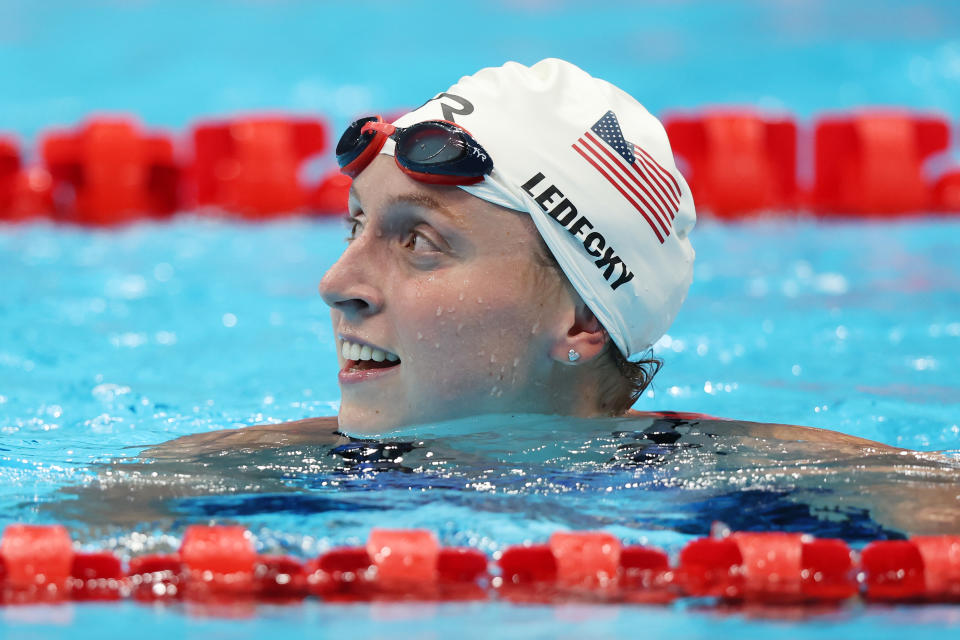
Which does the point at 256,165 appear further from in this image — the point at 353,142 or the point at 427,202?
the point at 427,202

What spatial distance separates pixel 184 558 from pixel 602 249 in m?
1.15

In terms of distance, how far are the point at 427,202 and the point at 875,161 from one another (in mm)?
7574

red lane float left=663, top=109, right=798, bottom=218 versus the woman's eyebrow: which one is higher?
red lane float left=663, top=109, right=798, bottom=218

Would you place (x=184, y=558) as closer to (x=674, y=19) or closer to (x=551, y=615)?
(x=551, y=615)

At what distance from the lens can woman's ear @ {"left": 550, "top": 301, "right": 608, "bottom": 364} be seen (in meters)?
2.89

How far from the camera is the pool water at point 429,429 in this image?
7.06 feet

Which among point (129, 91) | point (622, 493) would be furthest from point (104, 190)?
point (622, 493)

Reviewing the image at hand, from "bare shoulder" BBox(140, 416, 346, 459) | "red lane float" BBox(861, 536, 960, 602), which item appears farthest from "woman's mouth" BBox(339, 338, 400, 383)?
"red lane float" BBox(861, 536, 960, 602)

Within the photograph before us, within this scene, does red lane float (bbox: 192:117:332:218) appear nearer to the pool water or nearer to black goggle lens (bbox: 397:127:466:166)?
the pool water

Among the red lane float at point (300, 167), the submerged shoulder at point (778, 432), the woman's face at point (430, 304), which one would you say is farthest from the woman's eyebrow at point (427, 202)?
the red lane float at point (300, 167)

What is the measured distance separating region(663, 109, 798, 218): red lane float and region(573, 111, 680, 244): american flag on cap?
6600mm

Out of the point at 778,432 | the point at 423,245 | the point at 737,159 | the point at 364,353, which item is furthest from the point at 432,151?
the point at 737,159

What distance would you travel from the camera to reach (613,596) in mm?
2193

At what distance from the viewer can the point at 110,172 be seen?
31.2 ft
